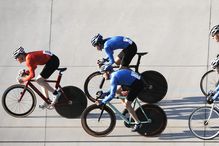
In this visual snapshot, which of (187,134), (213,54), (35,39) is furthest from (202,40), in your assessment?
(35,39)

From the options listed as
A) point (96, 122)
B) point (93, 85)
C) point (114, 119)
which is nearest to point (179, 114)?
point (114, 119)

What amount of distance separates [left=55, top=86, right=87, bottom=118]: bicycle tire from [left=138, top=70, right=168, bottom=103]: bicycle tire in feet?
4.26

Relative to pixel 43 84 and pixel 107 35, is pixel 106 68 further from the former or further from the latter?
pixel 107 35

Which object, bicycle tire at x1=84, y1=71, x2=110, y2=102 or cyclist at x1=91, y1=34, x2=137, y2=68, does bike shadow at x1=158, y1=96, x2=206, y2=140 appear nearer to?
cyclist at x1=91, y1=34, x2=137, y2=68

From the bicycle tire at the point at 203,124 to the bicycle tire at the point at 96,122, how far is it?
165cm

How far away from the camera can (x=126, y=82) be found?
1299 cm

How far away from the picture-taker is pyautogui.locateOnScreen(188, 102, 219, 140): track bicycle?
12992mm

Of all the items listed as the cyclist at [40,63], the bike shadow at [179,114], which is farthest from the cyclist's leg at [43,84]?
the bike shadow at [179,114]

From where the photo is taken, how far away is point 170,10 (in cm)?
1636

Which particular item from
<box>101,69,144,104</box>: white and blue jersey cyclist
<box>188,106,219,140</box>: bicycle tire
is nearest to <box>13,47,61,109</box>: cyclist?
<box>101,69,144,104</box>: white and blue jersey cyclist

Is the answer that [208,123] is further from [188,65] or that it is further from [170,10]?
[170,10]

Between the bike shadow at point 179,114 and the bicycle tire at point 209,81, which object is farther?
the bicycle tire at point 209,81

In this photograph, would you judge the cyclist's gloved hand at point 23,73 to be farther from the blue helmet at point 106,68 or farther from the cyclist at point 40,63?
the blue helmet at point 106,68

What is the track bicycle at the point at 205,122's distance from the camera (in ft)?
42.6
